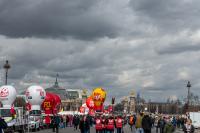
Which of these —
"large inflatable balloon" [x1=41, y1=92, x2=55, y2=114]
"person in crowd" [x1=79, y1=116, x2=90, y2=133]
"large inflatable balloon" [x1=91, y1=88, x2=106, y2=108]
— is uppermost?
"large inflatable balloon" [x1=91, y1=88, x2=106, y2=108]

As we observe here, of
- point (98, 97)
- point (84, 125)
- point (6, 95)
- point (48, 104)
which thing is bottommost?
point (84, 125)

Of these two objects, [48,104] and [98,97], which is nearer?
[48,104]

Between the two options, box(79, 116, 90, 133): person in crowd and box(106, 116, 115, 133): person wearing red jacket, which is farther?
box(106, 116, 115, 133): person wearing red jacket

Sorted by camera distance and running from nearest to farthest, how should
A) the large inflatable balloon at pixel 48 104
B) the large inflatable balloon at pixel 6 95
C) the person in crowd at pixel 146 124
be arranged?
the person in crowd at pixel 146 124, the large inflatable balloon at pixel 6 95, the large inflatable balloon at pixel 48 104

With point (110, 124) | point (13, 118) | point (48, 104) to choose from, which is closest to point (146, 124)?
point (110, 124)

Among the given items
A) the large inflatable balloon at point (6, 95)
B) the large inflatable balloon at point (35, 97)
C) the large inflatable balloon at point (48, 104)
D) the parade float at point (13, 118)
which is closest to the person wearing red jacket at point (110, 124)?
the parade float at point (13, 118)

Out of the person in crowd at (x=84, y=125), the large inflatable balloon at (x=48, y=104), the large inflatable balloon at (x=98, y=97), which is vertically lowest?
the person in crowd at (x=84, y=125)

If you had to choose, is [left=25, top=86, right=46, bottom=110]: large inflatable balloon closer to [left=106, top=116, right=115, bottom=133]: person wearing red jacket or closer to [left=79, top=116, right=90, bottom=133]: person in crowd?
[left=106, top=116, right=115, bottom=133]: person wearing red jacket

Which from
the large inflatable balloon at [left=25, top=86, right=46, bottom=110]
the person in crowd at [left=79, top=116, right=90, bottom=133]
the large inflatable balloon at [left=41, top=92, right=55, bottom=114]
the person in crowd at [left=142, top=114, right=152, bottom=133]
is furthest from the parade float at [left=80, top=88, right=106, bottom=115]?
the person in crowd at [left=142, top=114, right=152, bottom=133]

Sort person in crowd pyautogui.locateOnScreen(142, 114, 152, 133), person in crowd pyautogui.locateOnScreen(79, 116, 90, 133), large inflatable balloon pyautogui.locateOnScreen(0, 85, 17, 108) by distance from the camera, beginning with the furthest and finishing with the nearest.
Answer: large inflatable balloon pyautogui.locateOnScreen(0, 85, 17, 108) < person in crowd pyautogui.locateOnScreen(79, 116, 90, 133) < person in crowd pyautogui.locateOnScreen(142, 114, 152, 133)

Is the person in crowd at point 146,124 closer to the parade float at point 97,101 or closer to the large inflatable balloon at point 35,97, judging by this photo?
the large inflatable balloon at point 35,97

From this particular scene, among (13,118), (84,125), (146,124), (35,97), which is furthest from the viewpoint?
(35,97)

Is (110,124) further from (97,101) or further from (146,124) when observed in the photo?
(97,101)

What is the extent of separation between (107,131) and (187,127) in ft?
46.7
